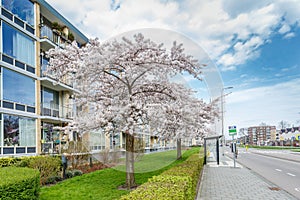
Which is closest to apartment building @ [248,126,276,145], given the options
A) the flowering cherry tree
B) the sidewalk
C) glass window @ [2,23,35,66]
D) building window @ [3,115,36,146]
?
building window @ [3,115,36,146]

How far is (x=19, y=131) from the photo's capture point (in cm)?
1709

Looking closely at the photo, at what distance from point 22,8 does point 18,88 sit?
570 cm

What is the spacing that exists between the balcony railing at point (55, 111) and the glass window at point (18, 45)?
3623mm

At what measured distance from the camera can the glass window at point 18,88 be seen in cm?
1641

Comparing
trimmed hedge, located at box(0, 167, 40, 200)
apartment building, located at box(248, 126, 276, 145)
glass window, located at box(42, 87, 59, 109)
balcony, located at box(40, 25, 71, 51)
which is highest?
balcony, located at box(40, 25, 71, 51)

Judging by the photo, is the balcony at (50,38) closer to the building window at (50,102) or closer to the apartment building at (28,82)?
the apartment building at (28,82)

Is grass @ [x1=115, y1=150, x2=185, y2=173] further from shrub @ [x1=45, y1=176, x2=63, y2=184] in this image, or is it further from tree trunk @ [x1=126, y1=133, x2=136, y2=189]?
→ tree trunk @ [x1=126, y1=133, x2=136, y2=189]

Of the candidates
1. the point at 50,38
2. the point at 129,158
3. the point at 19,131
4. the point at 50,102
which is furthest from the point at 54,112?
the point at 129,158

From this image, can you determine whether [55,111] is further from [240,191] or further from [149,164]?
[240,191]


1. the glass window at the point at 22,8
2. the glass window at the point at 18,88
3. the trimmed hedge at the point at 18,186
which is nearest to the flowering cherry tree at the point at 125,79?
the trimmed hedge at the point at 18,186

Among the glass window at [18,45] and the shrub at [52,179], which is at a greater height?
the glass window at [18,45]

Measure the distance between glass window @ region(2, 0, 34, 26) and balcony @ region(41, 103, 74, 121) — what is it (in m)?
6.43

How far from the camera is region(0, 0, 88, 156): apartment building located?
16.3m

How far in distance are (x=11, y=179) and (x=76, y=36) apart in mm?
22231
